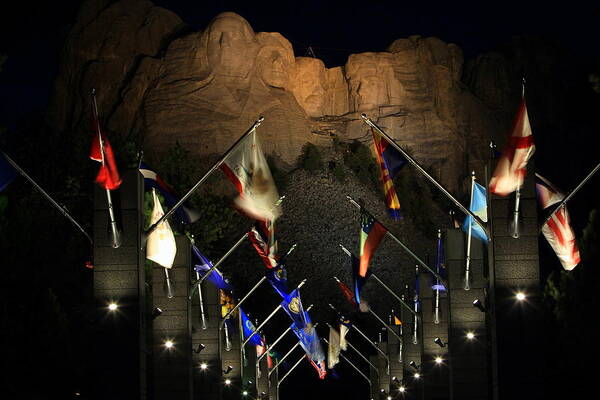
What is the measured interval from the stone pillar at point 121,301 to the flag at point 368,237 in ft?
25.9

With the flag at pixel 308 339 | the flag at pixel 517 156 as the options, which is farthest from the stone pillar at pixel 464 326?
the flag at pixel 308 339

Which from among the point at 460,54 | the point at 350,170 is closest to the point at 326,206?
the point at 350,170

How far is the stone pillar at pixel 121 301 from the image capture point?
29.1 m

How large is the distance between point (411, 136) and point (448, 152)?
4.07 metres

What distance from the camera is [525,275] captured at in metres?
28.8

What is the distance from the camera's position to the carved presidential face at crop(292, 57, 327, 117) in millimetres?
132625

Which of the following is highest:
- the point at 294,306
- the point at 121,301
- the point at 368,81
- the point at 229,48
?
the point at 368,81

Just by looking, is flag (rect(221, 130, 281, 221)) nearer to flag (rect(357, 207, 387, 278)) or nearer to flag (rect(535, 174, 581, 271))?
flag (rect(357, 207, 387, 278))

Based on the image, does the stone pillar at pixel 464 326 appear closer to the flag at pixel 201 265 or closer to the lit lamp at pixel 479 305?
the lit lamp at pixel 479 305

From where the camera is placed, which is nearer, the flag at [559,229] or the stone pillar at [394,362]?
the flag at [559,229]

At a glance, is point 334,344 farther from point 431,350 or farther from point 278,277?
point 431,350

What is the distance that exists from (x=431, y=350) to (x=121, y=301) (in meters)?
16.1

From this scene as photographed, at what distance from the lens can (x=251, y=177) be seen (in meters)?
31.9

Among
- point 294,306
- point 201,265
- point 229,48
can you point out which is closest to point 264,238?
point 201,265
